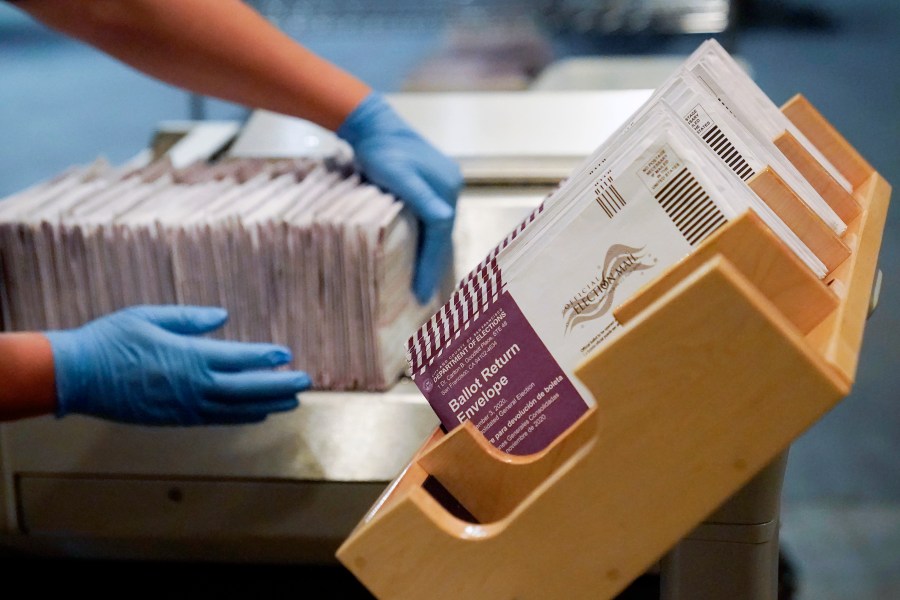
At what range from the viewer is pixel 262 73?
1340 mm

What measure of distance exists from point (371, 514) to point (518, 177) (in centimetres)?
93

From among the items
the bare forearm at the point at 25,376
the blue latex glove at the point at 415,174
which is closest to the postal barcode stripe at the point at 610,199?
the blue latex glove at the point at 415,174

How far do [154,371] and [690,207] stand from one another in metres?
0.71

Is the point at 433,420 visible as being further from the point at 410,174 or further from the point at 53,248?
the point at 53,248

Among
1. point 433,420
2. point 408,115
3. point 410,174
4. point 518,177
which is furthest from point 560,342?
point 408,115

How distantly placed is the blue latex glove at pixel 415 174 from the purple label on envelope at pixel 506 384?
563 mm

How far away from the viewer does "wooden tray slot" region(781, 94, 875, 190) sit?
0.90 m

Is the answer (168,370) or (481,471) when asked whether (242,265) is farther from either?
(481,471)

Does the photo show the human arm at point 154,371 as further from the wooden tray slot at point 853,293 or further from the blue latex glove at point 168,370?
the wooden tray slot at point 853,293

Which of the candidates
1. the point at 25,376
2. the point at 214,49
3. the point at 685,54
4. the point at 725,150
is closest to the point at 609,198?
the point at 725,150

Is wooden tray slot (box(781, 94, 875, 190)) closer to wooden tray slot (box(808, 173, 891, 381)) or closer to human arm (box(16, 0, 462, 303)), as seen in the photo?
wooden tray slot (box(808, 173, 891, 381))

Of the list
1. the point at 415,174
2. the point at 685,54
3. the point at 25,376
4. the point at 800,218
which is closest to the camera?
the point at 800,218

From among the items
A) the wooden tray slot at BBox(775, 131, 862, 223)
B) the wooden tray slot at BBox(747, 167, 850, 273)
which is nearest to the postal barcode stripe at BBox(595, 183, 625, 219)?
the wooden tray slot at BBox(747, 167, 850, 273)

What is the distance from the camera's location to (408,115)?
1.70 metres
